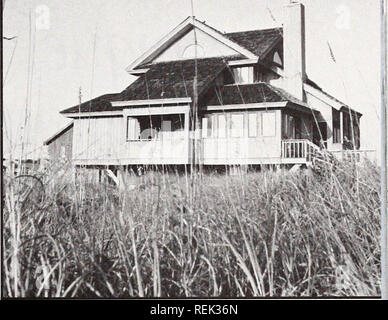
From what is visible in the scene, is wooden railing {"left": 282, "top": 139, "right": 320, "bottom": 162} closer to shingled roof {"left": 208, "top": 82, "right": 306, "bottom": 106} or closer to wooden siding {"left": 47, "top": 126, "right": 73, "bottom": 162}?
shingled roof {"left": 208, "top": 82, "right": 306, "bottom": 106}

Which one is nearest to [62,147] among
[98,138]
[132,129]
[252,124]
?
[98,138]

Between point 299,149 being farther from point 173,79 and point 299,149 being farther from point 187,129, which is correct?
point 173,79

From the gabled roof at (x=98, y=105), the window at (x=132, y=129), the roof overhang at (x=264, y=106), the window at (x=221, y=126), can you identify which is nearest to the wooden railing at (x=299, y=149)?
the roof overhang at (x=264, y=106)

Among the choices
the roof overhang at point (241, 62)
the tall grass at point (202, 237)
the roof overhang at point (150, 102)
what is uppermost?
the roof overhang at point (241, 62)

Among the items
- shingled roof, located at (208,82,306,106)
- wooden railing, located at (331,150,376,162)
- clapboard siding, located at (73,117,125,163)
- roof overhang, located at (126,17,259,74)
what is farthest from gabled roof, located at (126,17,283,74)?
wooden railing, located at (331,150,376,162)

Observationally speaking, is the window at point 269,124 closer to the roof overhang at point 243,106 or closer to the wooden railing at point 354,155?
the roof overhang at point 243,106

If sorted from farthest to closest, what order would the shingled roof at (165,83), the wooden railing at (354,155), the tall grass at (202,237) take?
the shingled roof at (165,83)
the wooden railing at (354,155)
the tall grass at (202,237)
